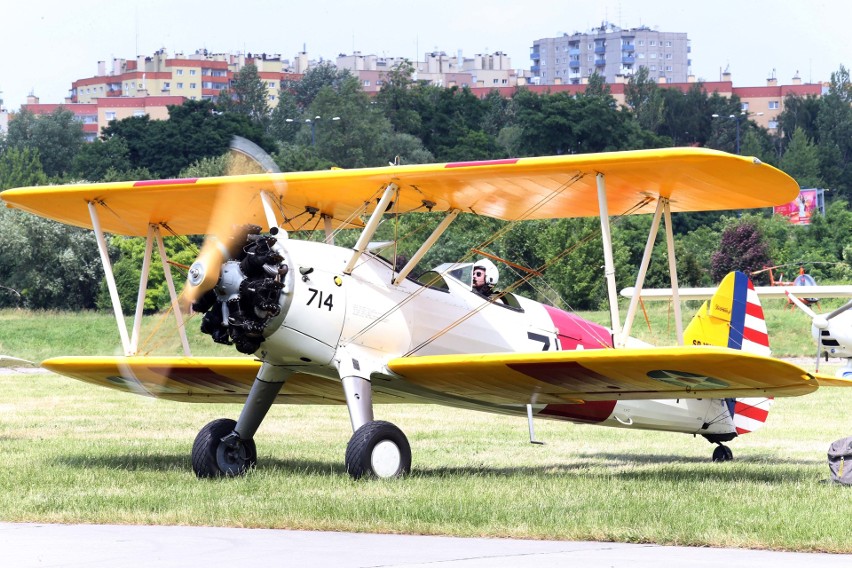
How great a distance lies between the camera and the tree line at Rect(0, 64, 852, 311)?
4581 cm

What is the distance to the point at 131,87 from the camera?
174m

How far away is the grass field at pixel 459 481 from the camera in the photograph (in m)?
8.06

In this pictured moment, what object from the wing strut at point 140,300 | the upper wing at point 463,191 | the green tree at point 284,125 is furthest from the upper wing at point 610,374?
the green tree at point 284,125

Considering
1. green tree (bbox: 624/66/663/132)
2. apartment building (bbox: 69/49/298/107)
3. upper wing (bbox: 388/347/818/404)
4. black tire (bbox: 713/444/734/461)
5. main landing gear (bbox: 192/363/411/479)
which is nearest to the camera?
upper wing (bbox: 388/347/818/404)

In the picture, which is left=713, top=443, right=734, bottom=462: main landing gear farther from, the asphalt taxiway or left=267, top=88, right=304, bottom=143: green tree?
left=267, top=88, right=304, bottom=143: green tree

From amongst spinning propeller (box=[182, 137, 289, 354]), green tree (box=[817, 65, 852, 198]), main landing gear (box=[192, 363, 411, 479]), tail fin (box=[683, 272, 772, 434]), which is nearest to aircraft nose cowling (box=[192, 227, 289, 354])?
spinning propeller (box=[182, 137, 289, 354])

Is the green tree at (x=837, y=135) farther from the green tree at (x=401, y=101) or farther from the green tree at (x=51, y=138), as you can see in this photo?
the green tree at (x=51, y=138)

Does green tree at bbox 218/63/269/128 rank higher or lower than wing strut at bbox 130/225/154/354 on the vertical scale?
higher

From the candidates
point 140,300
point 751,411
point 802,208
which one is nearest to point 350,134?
point 802,208

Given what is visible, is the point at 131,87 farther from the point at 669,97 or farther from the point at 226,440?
the point at 226,440

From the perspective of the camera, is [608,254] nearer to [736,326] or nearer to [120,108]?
[736,326]

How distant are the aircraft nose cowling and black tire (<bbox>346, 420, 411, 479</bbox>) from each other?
1170 millimetres

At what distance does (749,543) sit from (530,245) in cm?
3665

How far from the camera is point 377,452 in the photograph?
10.5 m
